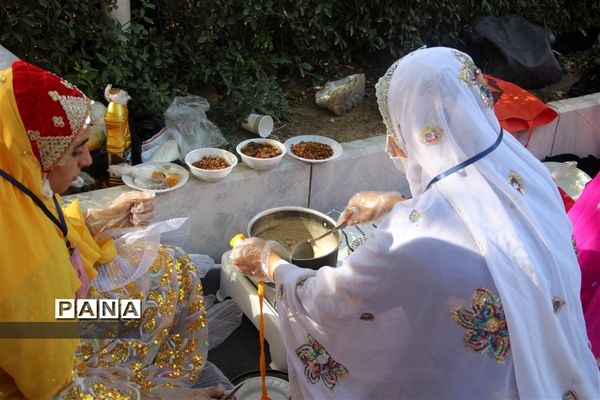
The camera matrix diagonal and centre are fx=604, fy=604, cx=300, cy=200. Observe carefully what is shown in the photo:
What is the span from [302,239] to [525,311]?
5.20ft

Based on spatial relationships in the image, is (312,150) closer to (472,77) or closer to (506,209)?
(472,77)

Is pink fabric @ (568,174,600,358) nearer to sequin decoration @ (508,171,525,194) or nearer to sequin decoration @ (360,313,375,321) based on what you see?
sequin decoration @ (508,171,525,194)

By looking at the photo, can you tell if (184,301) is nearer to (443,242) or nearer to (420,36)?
(443,242)

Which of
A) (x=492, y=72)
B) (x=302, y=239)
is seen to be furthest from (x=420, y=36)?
(x=302, y=239)

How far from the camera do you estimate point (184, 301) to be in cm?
287

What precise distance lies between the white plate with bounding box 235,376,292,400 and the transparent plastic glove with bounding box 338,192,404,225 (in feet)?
2.73

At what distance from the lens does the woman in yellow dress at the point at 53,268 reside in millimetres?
1871

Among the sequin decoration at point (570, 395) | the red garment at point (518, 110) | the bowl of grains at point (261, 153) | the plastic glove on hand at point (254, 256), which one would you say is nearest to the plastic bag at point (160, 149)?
the bowl of grains at point (261, 153)

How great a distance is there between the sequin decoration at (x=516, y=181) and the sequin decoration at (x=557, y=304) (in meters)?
0.37

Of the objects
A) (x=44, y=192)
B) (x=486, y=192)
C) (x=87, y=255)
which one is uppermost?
(x=486, y=192)

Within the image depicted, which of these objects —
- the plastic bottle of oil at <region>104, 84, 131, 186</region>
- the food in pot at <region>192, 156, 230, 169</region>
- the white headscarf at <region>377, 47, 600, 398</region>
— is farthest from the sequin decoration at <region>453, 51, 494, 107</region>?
the plastic bottle of oil at <region>104, 84, 131, 186</region>

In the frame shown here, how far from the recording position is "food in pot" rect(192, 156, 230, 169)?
12.2 feet

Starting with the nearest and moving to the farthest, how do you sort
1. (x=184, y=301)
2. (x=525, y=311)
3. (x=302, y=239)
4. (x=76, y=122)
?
(x=525, y=311)
(x=76, y=122)
(x=184, y=301)
(x=302, y=239)
